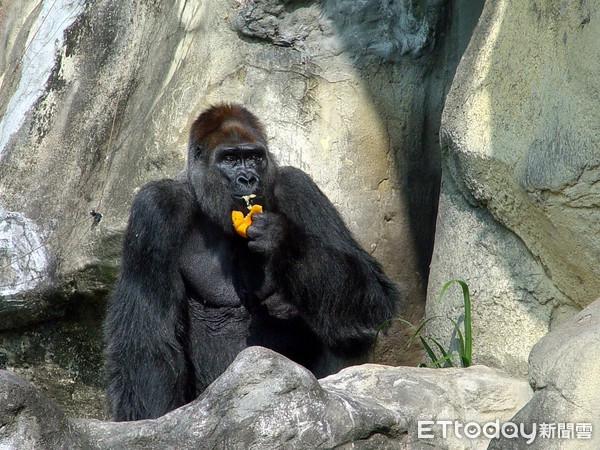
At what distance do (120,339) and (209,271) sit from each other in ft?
1.66

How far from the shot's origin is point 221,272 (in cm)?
480

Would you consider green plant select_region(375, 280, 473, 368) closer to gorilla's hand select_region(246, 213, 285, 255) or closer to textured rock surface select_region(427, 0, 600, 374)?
textured rock surface select_region(427, 0, 600, 374)

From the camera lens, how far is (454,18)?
557 cm

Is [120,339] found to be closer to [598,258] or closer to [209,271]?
[209,271]

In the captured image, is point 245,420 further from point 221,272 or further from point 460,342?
point 221,272

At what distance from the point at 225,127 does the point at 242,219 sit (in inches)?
19.1

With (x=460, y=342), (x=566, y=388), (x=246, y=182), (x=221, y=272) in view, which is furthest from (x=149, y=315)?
(x=566, y=388)

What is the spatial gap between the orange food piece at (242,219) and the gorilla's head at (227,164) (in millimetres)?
40

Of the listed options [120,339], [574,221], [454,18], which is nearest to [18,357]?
[120,339]

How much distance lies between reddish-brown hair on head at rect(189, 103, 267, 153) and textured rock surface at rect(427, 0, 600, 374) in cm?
85

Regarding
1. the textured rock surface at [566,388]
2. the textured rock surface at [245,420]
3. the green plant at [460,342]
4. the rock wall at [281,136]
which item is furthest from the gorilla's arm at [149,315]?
the textured rock surface at [566,388]

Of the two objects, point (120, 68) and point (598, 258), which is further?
point (120, 68)

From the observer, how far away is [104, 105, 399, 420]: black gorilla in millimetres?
4480

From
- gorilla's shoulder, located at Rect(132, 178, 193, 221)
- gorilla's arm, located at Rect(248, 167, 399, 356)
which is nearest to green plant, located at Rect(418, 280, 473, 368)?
gorilla's arm, located at Rect(248, 167, 399, 356)
